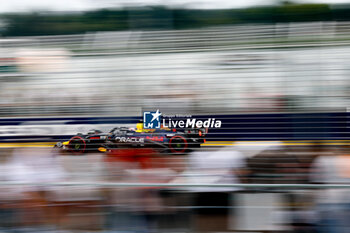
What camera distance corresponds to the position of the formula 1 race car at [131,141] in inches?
109

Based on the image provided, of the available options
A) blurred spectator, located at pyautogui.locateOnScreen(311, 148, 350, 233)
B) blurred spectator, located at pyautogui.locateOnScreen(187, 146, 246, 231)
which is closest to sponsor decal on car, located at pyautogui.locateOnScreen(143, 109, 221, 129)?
blurred spectator, located at pyautogui.locateOnScreen(187, 146, 246, 231)

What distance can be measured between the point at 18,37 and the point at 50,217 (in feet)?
4.27

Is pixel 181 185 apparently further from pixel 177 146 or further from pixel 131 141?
pixel 131 141

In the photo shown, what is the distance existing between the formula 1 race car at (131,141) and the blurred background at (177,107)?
72mm

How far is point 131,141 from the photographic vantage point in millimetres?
2961

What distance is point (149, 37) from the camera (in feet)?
8.82

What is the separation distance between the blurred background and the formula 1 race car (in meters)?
0.07

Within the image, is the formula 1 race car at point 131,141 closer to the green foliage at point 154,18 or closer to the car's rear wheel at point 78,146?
the car's rear wheel at point 78,146

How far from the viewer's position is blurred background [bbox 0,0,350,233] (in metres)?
2.51

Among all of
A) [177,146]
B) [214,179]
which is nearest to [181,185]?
[214,179]

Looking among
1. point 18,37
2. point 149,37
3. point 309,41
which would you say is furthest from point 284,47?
point 18,37

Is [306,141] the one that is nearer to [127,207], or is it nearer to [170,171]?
[170,171]

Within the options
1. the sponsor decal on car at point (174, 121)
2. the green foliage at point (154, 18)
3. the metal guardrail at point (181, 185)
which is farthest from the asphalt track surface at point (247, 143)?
the green foliage at point (154, 18)

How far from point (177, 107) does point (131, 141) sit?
1.46 feet
